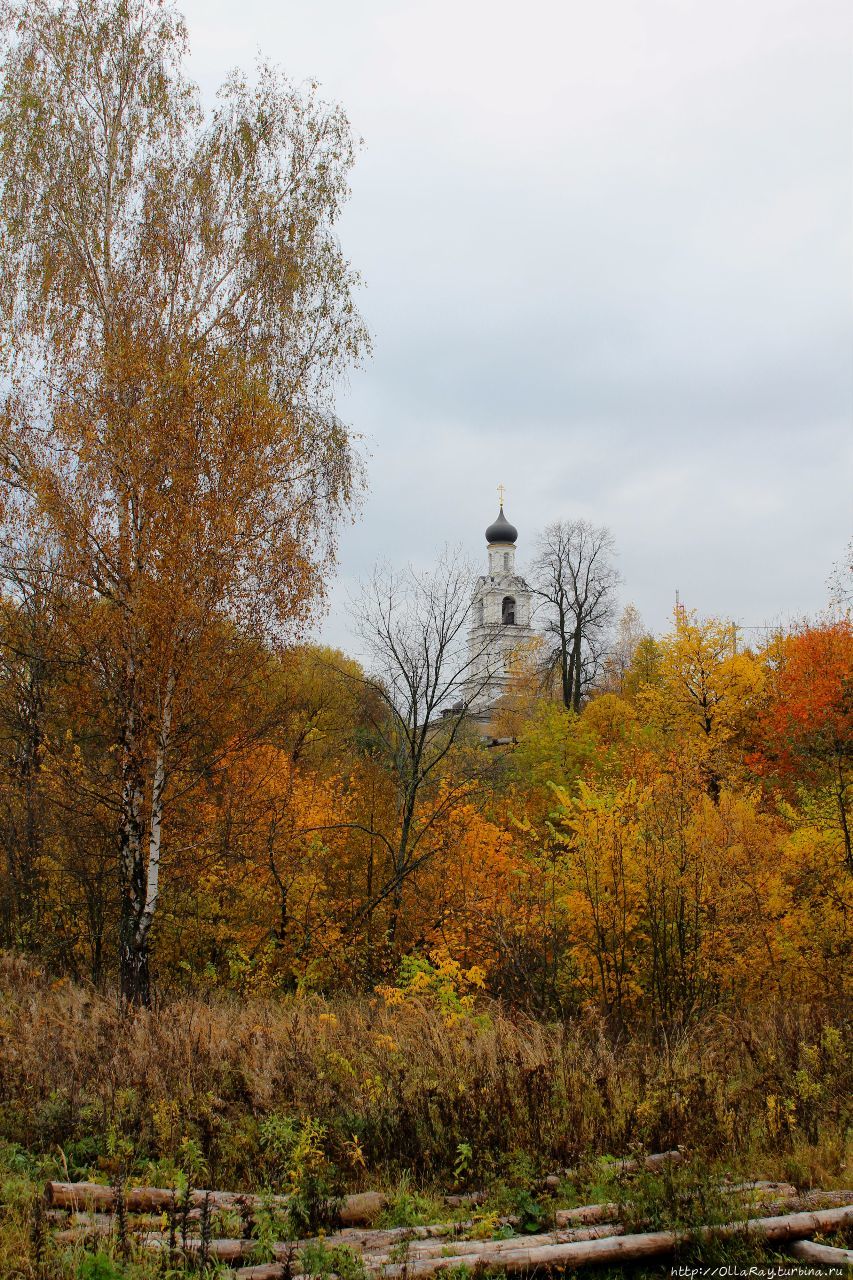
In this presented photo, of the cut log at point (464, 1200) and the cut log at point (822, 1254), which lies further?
the cut log at point (464, 1200)

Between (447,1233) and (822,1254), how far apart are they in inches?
69.4

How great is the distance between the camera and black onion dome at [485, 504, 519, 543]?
63656 mm

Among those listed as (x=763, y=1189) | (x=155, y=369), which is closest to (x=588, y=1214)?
(x=763, y=1189)

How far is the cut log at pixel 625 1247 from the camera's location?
408 cm

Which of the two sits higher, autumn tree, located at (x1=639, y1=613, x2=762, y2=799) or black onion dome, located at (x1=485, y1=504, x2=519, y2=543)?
black onion dome, located at (x1=485, y1=504, x2=519, y2=543)

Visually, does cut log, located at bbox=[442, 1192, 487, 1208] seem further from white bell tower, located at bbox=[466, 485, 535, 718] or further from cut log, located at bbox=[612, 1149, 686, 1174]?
white bell tower, located at bbox=[466, 485, 535, 718]

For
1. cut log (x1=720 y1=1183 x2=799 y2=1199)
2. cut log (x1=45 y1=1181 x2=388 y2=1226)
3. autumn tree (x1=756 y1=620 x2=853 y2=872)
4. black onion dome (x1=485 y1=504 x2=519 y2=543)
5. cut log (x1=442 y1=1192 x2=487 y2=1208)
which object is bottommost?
cut log (x1=442 y1=1192 x2=487 y2=1208)

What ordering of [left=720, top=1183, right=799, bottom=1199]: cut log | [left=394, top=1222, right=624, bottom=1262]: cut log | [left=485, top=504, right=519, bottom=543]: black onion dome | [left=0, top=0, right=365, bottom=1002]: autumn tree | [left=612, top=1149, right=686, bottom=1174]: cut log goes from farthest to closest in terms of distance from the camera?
1. [left=485, top=504, right=519, bottom=543]: black onion dome
2. [left=0, top=0, right=365, bottom=1002]: autumn tree
3. [left=612, top=1149, right=686, bottom=1174]: cut log
4. [left=720, top=1183, right=799, bottom=1199]: cut log
5. [left=394, top=1222, right=624, bottom=1262]: cut log

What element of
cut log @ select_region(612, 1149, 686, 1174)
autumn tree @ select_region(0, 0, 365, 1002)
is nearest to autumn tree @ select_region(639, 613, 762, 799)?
autumn tree @ select_region(0, 0, 365, 1002)

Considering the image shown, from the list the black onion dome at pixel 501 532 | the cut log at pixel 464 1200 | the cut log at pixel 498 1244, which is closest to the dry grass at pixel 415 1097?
the cut log at pixel 464 1200

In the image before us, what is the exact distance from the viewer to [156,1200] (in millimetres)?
4863

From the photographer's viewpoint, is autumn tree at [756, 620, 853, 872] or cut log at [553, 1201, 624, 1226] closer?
cut log at [553, 1201, 624, 1226]

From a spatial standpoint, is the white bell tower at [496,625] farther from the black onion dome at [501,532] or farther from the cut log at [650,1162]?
the cut log at [650,1162]

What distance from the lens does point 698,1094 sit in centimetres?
589
